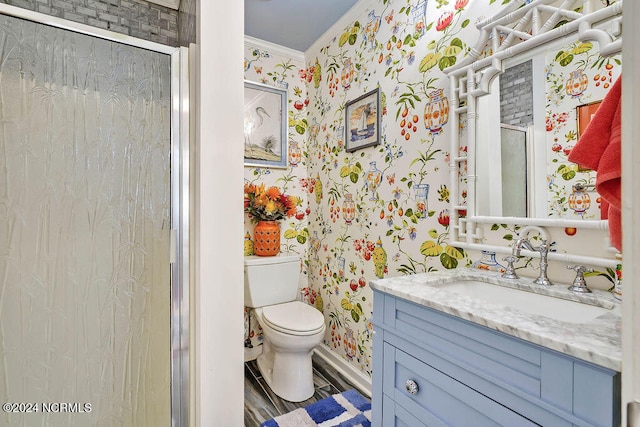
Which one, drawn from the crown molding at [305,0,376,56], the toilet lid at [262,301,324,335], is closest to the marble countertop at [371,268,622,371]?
the toilet lid at [262,301,324,335]

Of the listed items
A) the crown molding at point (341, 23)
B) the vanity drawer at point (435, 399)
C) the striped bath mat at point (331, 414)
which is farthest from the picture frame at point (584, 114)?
the striped bath mat at point (331, 414)

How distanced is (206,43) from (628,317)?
4.12 feet

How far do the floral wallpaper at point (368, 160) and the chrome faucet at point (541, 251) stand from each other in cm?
10

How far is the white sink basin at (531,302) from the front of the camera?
86cm

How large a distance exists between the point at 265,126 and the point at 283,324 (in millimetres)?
1475

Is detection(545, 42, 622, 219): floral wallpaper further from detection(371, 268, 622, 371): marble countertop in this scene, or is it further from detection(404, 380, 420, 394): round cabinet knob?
detection(404, 380, 420, 394): round cabinet knob

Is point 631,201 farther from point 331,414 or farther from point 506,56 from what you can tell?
point 331,414

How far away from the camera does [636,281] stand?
1.11 feet

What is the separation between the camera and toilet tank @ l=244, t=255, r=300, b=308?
198 centimetres

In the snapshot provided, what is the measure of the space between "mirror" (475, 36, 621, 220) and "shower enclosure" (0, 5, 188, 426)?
1253 mm

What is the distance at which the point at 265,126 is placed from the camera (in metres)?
2.30

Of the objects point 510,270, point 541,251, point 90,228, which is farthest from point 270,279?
point 541,251

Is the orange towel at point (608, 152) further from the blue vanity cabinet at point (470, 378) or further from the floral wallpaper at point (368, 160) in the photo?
the floral wallpaper at point (368, 160)

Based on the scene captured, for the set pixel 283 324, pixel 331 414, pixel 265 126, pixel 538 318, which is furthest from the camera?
pixel 265 126
